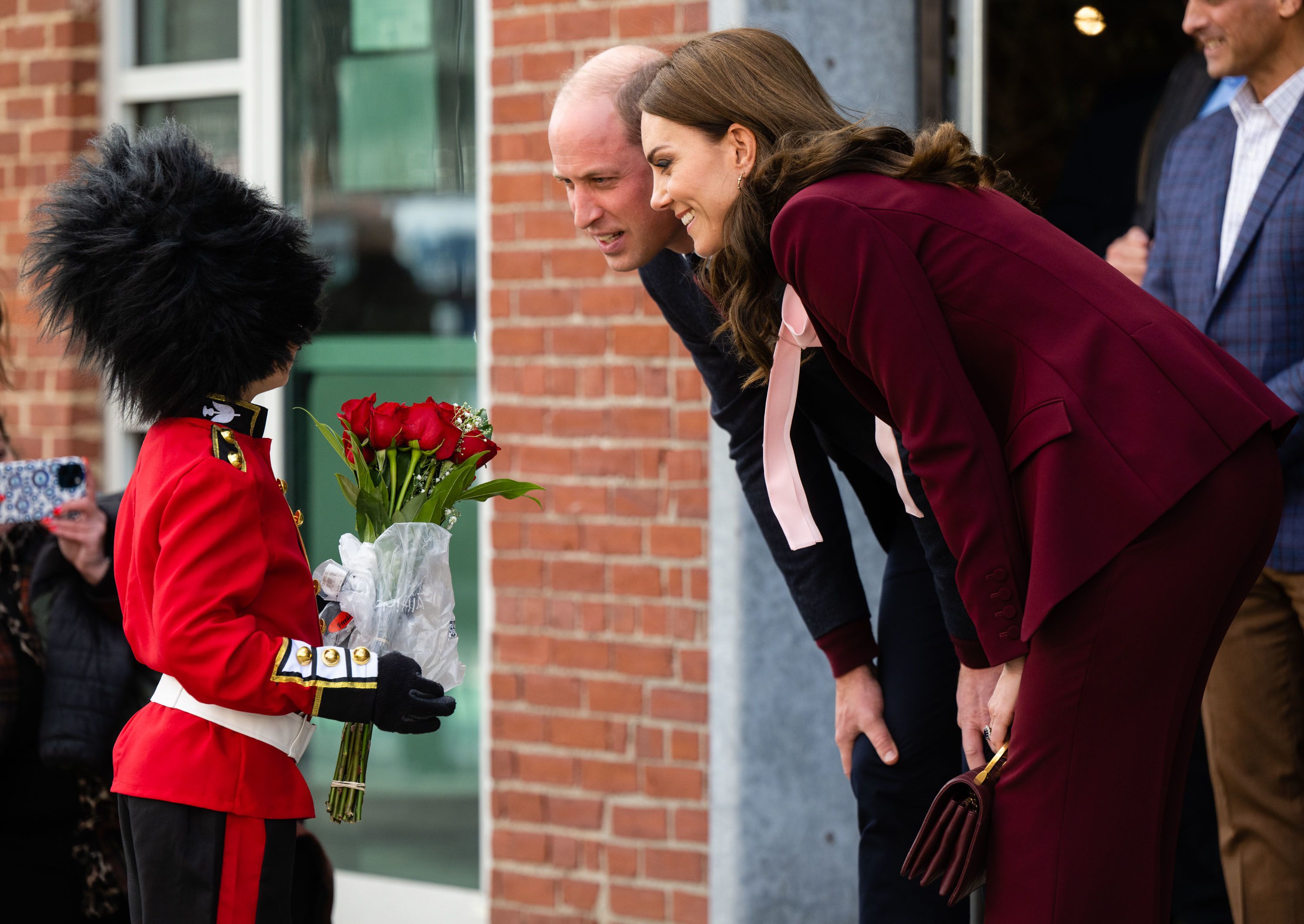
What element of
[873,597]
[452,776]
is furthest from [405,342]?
[873,597]

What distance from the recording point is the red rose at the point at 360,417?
235 centimetres

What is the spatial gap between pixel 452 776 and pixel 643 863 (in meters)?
0.88

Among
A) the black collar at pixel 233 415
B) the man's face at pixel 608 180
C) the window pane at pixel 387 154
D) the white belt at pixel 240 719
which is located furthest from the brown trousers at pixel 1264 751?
the window pane at pixel 387 154

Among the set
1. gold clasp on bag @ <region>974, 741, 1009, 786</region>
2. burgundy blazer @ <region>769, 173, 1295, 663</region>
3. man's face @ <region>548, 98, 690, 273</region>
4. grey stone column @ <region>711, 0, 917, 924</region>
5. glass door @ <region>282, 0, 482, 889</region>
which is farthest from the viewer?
glass door @ <region>282, 0, 482, 889</region>

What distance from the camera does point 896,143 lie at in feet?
7.13

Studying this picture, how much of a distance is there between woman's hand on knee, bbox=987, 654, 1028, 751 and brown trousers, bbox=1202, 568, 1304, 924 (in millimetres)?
1273

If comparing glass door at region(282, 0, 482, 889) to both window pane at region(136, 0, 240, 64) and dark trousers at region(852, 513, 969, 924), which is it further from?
dark trousers at region(852, 513, 969, 924)

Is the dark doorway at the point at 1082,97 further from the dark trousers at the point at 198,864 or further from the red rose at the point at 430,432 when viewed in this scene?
the dark trousers at the point at 198,864

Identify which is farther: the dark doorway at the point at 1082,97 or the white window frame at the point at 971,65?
the dark doorway at the point at 1082,97

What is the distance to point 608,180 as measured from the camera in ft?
8.38

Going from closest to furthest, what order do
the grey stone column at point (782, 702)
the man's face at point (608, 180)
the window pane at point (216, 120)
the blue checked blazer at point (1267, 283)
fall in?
the man's face at point (608, 180) < the blue checked blazer at point (1267, 283) < the grey stone column at point (782, 702) < the window pane at point (216, 120)

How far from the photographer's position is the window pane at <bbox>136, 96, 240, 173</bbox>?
4.67 meters

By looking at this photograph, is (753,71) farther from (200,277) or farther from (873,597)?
(873,597)

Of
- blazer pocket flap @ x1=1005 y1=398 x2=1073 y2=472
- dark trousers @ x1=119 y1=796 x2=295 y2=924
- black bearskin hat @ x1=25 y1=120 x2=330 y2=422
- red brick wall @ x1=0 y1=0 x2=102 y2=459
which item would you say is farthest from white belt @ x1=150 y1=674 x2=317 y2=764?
red brick wall @ x1=0 y1=0 x2=102 y2=459
